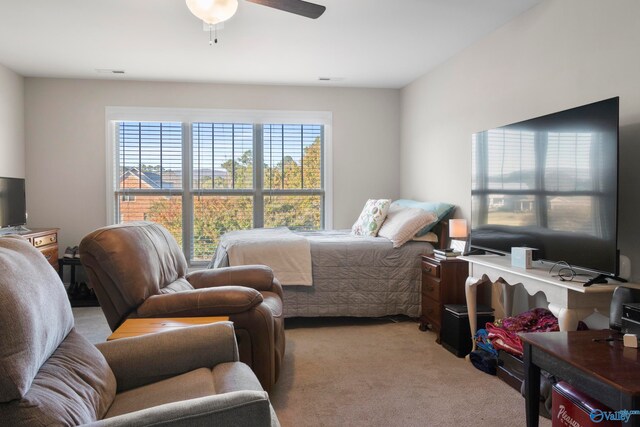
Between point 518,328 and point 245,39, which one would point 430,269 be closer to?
point 518,328

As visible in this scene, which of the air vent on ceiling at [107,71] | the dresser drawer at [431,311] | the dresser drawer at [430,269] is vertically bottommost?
the dresser drawer at [431,311]

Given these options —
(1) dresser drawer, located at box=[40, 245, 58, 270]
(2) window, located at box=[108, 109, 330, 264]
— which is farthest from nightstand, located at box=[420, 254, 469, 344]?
(1) dresser drawer, located at box=[40, 245, 58, 270]

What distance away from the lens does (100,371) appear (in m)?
1.43

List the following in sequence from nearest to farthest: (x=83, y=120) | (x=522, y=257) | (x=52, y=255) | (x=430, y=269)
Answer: (x=522, y=257)
(x=430, y=269)
(x=52, y=255)
(x=83, y=120)

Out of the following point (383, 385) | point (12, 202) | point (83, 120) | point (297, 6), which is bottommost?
point (383, 385)

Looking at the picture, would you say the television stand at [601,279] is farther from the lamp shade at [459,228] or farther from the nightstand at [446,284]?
the lamp shade at [459,228]

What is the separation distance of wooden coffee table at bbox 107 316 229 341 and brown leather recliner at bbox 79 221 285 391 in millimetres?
86

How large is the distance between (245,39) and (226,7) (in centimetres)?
156

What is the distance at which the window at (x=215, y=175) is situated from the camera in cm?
538

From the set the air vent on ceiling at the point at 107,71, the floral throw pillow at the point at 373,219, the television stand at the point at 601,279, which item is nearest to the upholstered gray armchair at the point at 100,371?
the television stand at the point at 601,279

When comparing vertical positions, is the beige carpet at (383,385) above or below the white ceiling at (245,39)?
below

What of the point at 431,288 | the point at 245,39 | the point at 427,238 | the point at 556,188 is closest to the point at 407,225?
the point at 427,238

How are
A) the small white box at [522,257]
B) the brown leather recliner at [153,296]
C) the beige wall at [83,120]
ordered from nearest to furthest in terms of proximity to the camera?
the brown leather recliner at [153,296]
the small white box at [522,257]
the beige wall at [83,120]

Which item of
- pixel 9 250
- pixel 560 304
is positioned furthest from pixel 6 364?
pixel 560 304
